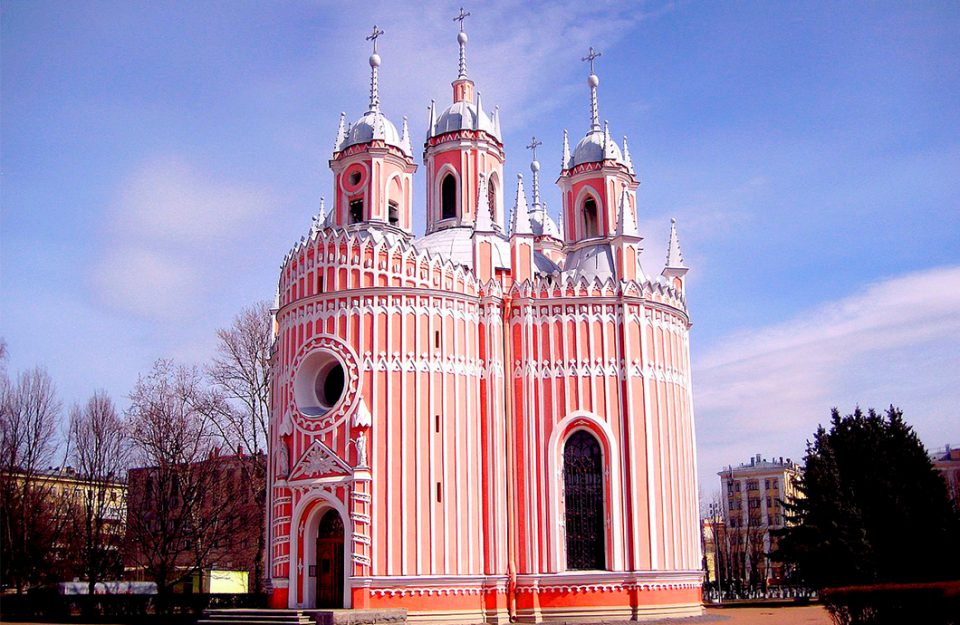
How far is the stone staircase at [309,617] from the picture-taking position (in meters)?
25.9

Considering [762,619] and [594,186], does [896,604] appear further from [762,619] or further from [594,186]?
[594,186]

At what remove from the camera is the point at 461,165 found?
37.9 m

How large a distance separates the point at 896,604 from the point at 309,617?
15293mm

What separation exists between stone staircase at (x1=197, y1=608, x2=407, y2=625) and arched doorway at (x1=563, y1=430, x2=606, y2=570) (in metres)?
6.04

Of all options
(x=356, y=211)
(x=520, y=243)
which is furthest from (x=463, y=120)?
(x=520, y=243)

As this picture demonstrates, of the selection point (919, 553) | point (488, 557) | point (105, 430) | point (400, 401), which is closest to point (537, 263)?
point (400, 401)

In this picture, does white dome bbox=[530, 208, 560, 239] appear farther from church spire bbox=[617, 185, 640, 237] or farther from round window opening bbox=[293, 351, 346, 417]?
round window opening bbox=[293, 351, 346, 417]

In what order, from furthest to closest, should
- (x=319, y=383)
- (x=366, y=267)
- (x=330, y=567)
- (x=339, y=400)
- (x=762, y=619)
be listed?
(x=762, y=619)
(x=319, y=383)
(x=366, y=267)
(x=339, y=400)
(x=330, y=567)

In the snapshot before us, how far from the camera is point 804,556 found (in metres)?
39.3

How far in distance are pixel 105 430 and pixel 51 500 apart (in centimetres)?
414

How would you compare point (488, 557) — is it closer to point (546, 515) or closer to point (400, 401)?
point (546, 515)

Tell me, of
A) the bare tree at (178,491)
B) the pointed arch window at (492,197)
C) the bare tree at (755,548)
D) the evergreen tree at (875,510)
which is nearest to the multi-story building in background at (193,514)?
the bare tree at (178,491)

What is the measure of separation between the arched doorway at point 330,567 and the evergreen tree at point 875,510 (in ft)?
53.4

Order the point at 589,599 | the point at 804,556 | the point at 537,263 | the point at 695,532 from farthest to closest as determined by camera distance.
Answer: the point at 804,556 → the point at 537,263 → the point at 695,532 → the point at 589,599
